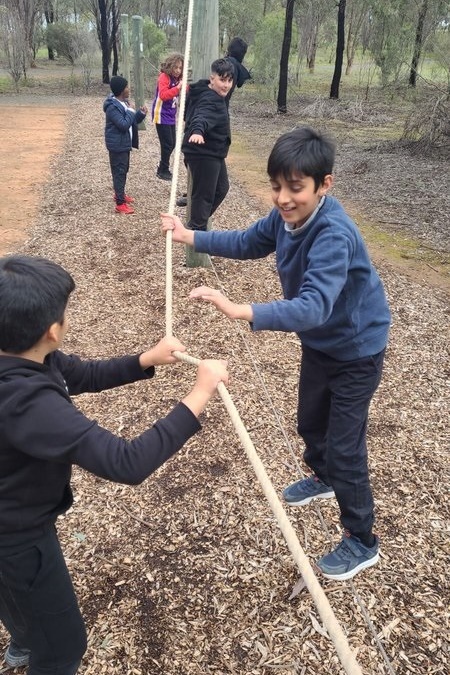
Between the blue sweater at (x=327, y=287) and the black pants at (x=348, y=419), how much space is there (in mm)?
70

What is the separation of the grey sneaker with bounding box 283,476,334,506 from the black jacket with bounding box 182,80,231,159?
313 centimetres

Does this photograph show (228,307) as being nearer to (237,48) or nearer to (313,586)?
(313,586)

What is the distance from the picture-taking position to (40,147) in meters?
11.3

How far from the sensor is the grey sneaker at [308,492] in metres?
2.58

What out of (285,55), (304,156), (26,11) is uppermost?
(26,11)

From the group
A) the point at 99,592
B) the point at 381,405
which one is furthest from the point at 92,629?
the point at 381,405

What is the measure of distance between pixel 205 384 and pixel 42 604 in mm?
726

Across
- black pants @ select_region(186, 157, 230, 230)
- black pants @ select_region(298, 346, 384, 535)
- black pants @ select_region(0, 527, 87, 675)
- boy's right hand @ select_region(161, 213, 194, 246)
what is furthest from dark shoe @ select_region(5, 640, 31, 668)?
black pants @ select_region(186, 157, 230, 230)

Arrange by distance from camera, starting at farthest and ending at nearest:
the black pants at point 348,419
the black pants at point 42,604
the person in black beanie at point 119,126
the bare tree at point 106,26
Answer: the bare tree at point 106,26
the person in black beanie at point 119,126
the black pants at point 348,419
the black pants at point 42,604

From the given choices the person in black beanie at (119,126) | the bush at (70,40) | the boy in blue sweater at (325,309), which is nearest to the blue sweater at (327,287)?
the boy in blue sweater at (325,309)

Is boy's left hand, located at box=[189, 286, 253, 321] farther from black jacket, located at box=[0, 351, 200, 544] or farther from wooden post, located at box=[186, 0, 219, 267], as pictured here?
wooden post, located at box=[186, 0, 219, 267]

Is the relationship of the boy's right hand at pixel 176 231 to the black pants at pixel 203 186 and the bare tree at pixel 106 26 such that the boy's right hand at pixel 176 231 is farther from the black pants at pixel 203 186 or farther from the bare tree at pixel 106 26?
→ the bare tree at pixel 106 26

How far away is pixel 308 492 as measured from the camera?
2588 mm

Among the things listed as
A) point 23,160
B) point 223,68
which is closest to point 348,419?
point 223,68
